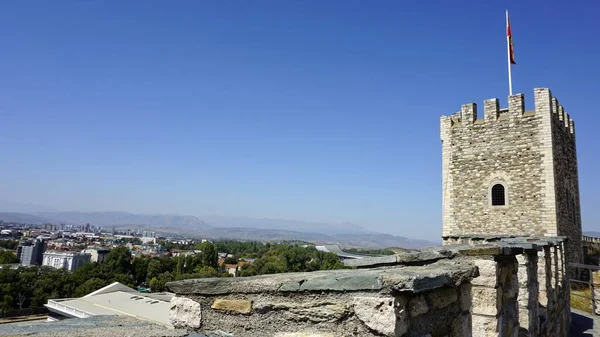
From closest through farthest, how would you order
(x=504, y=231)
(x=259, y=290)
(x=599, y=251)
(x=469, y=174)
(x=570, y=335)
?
1. (x=259, y=290)
2. (x=570, y=335)
3. (x=504, y=231)
4. (x=469, y=174)
5. (x=599, y=251)

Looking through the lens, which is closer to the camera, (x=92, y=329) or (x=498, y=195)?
(x=92, y=329)

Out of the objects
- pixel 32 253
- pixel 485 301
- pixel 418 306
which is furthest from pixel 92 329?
pixel 32 253

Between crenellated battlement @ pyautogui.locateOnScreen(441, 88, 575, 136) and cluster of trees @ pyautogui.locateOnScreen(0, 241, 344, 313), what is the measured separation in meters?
21.7

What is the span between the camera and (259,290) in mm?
2330

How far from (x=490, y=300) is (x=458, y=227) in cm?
1494

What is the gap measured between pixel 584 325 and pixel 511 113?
9384 mm

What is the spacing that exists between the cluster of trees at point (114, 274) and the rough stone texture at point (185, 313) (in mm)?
34946

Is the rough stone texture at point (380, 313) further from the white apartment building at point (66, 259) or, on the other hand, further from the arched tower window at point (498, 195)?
the white apartment building at point (66, 259)

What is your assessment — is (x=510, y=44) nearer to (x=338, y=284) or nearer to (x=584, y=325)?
(x=584, y=325)

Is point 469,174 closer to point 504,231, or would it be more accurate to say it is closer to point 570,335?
point 504,231

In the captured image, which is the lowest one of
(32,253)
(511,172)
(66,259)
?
(66,259)

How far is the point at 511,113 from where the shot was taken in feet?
55.2

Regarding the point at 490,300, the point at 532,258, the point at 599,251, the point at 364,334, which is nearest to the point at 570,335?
the point at 532,258

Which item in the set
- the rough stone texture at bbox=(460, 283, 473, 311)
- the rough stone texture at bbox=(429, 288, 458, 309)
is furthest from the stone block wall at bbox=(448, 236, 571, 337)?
the rough stone texture at bbox=(429, 288, 458, 309)
